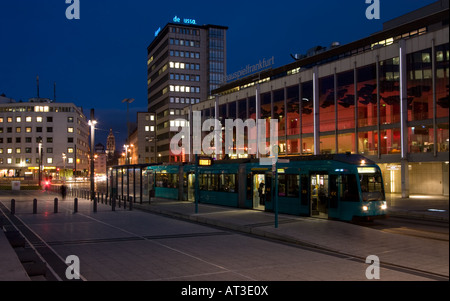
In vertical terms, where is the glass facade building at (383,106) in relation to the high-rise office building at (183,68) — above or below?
below

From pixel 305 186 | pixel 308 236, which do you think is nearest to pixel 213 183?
pixel 305 186

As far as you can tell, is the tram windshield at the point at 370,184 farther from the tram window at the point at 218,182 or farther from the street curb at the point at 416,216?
the tram window at the point at 218,182

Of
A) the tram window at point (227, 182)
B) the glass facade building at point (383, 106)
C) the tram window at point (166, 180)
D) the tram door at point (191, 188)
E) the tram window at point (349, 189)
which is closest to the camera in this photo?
the tram window at point (349, 189)

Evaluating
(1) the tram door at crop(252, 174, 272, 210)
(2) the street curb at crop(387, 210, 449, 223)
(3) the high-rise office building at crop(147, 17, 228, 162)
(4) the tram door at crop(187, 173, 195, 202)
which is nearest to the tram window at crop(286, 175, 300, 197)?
(1) the tram door at crop(252, 174, 272, 210)

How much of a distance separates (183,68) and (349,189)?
90.3 metres

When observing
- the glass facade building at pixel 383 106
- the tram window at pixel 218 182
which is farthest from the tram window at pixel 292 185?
the glass facade building at pixel 383 106

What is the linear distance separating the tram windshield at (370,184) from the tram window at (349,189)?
0.92 feet

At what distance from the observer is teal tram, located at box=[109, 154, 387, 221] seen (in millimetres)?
17094

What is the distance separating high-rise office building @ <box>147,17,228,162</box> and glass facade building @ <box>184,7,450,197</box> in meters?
52.6

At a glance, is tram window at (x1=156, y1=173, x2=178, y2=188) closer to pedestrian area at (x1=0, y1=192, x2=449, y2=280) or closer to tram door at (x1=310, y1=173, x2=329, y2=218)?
pedestrian area at (x1=0, y1=192, x2=449, y2=280)

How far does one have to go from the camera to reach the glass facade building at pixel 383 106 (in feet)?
111
